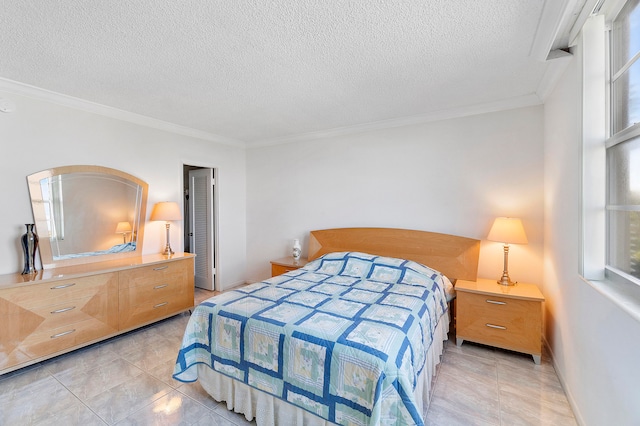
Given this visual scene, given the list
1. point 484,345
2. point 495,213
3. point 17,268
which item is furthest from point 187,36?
point 484,345

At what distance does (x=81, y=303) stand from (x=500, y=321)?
3.79m

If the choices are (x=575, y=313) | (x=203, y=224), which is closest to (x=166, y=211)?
(x=203, y=224)

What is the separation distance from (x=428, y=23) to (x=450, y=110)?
163 centimetres

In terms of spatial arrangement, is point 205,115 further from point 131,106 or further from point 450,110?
point 450,110

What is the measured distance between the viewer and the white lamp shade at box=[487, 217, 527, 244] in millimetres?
2520

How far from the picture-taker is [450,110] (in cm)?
306

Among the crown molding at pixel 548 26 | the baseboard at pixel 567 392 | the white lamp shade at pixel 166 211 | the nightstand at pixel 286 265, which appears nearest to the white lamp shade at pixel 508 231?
the baseboard at pixel 567 392

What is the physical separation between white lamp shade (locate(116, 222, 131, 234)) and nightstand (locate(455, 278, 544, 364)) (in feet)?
12.2

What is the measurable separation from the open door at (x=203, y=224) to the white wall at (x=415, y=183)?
70cm

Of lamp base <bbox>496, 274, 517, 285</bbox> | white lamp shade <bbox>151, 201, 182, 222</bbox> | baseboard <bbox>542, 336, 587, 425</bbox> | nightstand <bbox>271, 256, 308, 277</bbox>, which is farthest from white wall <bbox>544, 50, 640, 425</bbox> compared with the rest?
white lamp shade <bbox>151, 201, 182, 222</bbox>

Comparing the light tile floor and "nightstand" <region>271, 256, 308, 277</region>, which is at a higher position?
"nightstand" <region>271, 256, 308, 277</region>

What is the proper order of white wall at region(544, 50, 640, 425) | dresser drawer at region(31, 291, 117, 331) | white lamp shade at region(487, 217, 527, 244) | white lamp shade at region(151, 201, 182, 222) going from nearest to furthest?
white wall at region(544, 50, 640, 425)
dresser drawer at region(31, 291, 117, 331)
white lamp shade at region(487, 217, 527, 244)
white lamp shade at region(151, 201, 182, 222)

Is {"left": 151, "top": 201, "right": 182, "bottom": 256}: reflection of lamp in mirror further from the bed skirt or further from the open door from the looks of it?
the bed skirt

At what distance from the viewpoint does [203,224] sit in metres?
4.47
